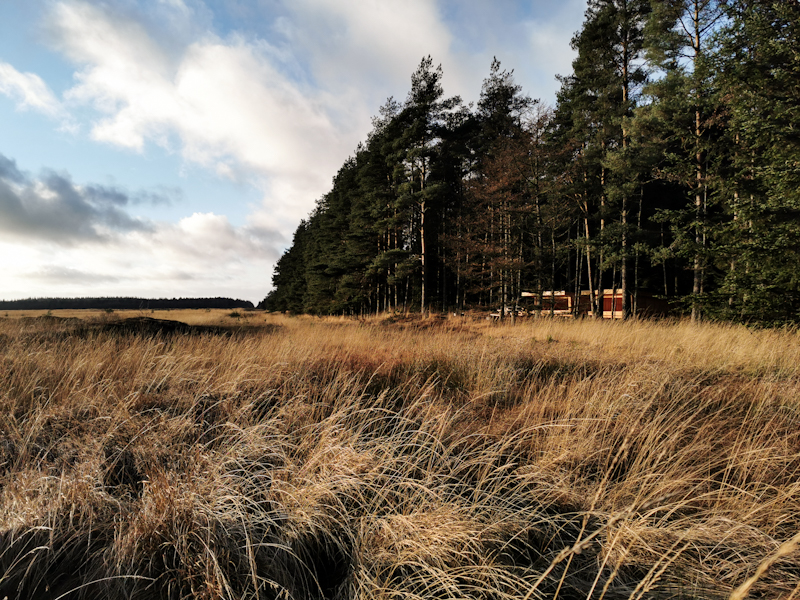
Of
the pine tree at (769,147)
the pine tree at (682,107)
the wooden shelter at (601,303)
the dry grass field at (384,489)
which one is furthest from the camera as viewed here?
the wooden shelter at (601,303)

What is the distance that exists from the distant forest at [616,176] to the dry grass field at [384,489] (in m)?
5.94

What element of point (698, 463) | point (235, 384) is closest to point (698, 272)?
point (698, 463)

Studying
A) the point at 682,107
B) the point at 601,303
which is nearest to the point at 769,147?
the point at 682,107

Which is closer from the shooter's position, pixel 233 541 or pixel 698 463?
pixel 233 541

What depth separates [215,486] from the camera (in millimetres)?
2322

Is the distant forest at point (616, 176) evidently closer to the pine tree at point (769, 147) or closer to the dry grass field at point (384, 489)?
the pine tree at point (769, 147)

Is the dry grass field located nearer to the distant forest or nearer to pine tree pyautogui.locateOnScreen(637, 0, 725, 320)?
the distant forest

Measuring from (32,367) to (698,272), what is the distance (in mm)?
17179

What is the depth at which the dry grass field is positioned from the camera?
1.73 m

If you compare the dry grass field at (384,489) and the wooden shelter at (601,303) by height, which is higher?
the wooden shelter at (601,303)

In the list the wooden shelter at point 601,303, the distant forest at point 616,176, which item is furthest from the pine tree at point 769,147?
the wooden shelter at point 601,303

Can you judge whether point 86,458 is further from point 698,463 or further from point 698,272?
point 698,272

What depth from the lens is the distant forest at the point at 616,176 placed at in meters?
8.20

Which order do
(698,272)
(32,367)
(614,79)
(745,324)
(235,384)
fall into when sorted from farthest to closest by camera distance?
(614,79) → (698,272) → (745,324) → (32,367) → (235,384)
